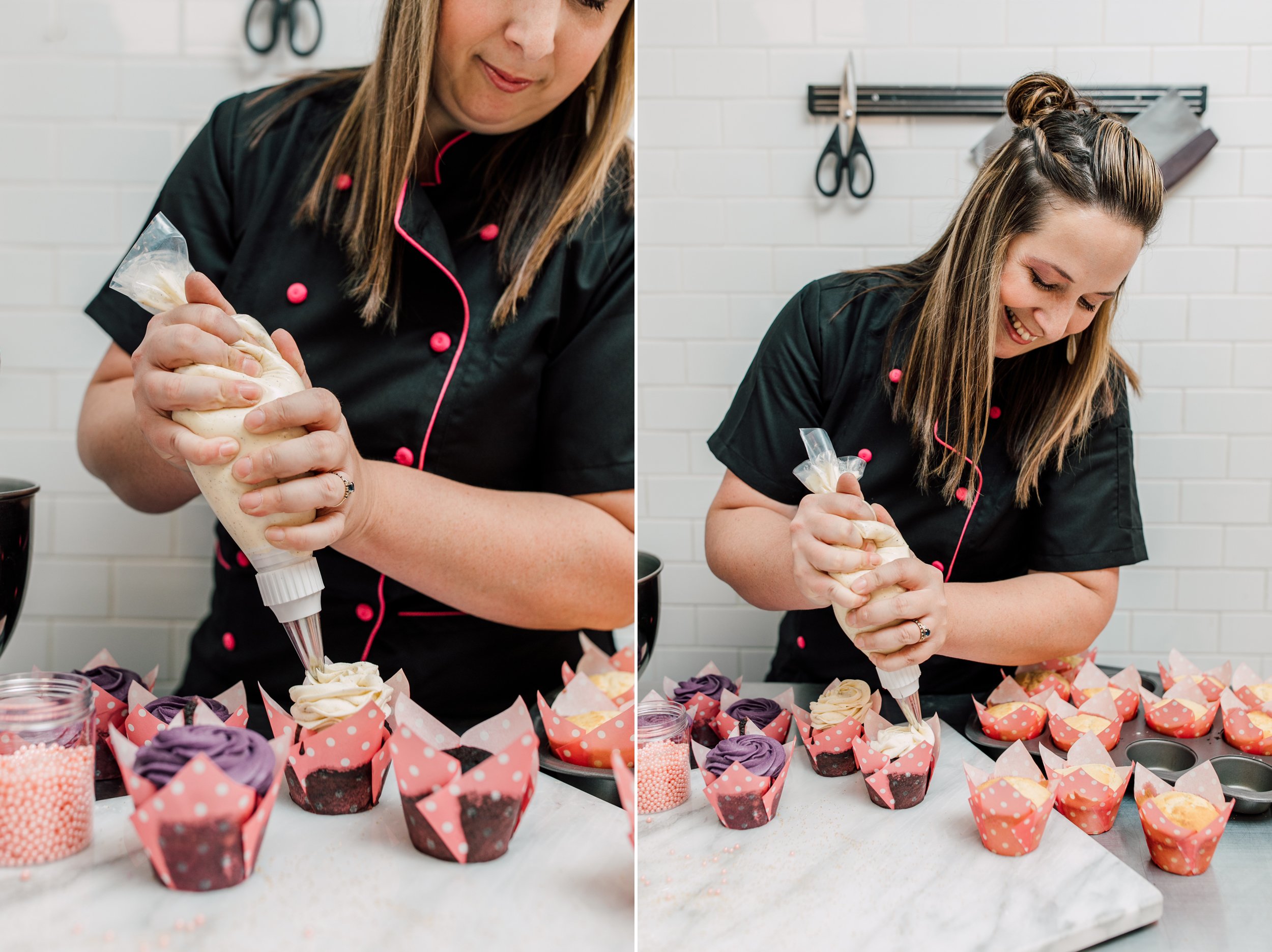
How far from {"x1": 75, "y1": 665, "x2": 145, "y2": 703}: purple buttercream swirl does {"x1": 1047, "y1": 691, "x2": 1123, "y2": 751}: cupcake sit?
88 cm

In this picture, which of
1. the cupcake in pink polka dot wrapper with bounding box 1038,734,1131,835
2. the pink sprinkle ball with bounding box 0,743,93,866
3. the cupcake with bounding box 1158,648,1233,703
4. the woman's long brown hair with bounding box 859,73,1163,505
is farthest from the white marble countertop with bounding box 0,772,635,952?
the cupcake with bounding box 1158,648,1233,703

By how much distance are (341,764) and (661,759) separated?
10.7 inches

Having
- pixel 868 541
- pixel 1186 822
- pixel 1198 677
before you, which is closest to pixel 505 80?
pixel 868 541

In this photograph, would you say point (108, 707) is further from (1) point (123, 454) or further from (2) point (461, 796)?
(2) point (461, 796)

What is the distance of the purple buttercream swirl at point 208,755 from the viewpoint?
592 mm

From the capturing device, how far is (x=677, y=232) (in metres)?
1.17

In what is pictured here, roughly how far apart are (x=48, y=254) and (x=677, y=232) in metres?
0.74

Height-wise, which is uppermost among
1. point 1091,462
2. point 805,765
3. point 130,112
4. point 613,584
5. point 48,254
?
point 130,112

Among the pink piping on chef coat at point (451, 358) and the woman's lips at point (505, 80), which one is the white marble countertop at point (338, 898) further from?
the woman's lips at point (505, 80)

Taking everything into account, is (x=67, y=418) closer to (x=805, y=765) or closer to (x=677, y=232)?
(x=677, y=232)

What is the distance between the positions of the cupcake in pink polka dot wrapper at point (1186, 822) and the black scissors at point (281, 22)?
49.3 inches

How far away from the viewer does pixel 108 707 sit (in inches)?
30.6

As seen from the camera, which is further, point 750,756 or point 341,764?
point 750,756

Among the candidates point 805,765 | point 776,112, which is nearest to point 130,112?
point 776,112
